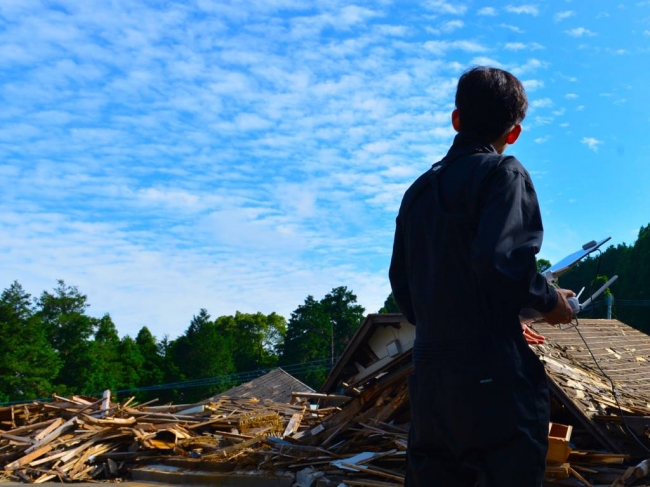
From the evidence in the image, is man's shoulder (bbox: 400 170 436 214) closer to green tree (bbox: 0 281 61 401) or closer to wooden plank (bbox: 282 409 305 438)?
wooden plank (bbox: 282 409 305 438)

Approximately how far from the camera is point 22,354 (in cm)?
6819

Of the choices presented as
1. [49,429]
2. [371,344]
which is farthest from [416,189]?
[371,344]

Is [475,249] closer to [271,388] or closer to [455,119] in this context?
[455,119]

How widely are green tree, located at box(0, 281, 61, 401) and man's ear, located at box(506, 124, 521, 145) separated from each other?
7018cm

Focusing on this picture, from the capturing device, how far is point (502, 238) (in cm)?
219

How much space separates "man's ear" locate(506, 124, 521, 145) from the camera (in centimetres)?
264

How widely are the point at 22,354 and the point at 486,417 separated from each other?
72610 millimetres

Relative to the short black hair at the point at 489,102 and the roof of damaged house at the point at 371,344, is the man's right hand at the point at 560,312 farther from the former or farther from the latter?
the roof of damaged house at the point at 371,344

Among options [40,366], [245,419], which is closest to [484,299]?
[245,419]

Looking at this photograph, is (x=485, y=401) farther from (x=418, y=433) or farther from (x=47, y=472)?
(x=47, y=472)

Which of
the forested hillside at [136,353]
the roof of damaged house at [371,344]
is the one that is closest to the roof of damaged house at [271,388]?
the roof of damaged house at [371,344]

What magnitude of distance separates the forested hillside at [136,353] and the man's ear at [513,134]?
225ft

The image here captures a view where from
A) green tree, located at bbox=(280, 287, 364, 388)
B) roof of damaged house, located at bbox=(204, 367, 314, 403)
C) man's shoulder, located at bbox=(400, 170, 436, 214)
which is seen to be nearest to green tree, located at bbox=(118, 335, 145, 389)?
green tree, located at bbox=(280, 287, 364, 388)

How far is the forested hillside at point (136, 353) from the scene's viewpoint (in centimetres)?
6869
